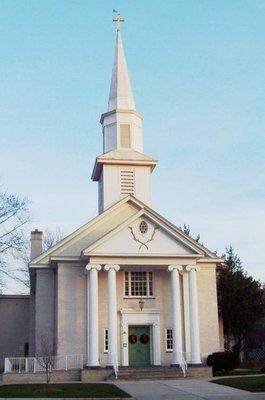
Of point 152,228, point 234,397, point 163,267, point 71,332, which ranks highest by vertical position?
point 152,228

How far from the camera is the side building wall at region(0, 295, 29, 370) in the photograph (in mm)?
43438

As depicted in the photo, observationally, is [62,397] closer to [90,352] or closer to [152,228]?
[90,352]

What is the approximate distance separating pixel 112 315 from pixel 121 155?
A: 11.4 meters

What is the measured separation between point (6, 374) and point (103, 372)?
4.96 meters

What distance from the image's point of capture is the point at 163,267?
3475 centimetres

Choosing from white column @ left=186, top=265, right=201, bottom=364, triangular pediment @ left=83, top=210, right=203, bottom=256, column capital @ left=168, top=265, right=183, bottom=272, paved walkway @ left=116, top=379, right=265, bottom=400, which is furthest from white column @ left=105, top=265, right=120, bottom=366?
paved walkway @ left=116, top=379, right=265, bottom=400

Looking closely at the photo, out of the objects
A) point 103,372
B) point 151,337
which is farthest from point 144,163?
point 103,372

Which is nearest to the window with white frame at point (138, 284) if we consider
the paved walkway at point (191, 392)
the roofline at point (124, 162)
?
the roofline at point (124, 162)

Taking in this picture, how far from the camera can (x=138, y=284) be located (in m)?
35.5

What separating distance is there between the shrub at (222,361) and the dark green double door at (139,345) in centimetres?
363

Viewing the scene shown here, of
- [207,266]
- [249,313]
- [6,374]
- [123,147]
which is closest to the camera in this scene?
[6,374]

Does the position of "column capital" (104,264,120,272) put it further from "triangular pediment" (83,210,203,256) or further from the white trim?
the white trim

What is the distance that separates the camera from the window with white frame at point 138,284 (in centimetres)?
3516

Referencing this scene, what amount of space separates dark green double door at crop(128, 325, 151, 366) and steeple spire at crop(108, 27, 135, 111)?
14.8 m
